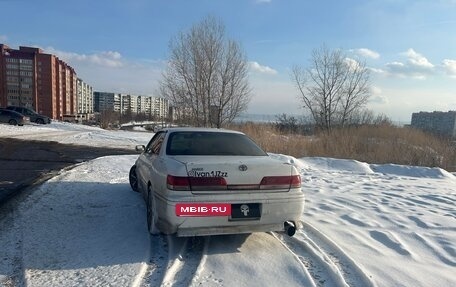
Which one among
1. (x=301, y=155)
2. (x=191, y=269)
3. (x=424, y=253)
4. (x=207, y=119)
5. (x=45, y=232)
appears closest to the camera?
(x=191, y=269)

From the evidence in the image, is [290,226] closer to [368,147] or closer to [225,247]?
[225,247]

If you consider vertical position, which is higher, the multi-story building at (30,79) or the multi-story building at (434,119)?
the multi-story building at (30,79)

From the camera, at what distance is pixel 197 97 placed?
25.4 meters

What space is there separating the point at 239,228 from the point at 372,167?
30.8 ft

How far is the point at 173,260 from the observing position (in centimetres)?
393

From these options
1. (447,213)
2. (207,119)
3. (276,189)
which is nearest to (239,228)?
(276,189)

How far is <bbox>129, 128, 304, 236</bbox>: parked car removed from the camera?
3.89 metres

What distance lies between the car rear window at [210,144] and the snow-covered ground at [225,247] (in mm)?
1131

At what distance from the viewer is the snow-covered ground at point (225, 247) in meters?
3.56

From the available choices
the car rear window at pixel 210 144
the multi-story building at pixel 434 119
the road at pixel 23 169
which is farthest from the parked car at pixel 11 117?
the multi-story building at pixel 434 119

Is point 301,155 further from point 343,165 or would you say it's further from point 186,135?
point 186,135

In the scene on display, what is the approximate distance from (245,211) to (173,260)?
950 mm

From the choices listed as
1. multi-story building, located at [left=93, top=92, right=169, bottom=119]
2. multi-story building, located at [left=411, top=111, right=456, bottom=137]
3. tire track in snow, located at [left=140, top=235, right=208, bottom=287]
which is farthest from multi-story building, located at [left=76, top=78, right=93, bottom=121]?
tire track in snow, located at [left=140, top=235, right=208, bottom=287]

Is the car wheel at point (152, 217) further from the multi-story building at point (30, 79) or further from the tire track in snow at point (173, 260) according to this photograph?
the multi-story building at point (30, 79)
